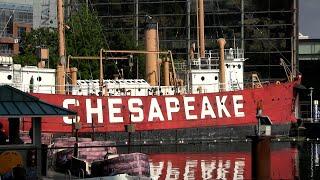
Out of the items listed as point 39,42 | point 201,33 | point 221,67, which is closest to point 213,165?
point 221,67

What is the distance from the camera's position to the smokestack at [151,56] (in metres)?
57.8

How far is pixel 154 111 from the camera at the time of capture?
53.0 meters

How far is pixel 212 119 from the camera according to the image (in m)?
54.9

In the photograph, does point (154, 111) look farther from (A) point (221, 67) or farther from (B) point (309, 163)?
(B) point (309, 163)

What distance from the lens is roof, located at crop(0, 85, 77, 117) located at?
2061 centimetres

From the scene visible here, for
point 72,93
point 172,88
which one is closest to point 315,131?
point 172,88

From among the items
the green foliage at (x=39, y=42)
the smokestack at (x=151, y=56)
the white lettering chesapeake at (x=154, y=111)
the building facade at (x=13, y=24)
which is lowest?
the white lettering chesapeake at (x=154, y=111)

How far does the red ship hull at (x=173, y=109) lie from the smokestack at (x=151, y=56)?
17.1 ft

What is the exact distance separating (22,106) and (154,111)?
105 ft

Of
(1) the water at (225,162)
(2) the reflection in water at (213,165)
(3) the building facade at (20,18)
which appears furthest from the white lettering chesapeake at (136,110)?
(3) the building facade at (20,18)

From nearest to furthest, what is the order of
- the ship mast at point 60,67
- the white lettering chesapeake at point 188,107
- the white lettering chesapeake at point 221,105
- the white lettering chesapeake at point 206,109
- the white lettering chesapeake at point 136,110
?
the ship mast at point 60,67
the white lettering chesapeake at point 136,110
the white lettering chesapeake at point 188,107
the white lettering chesapeake at point 206,109
the white lettering chesapeake at point 221,105

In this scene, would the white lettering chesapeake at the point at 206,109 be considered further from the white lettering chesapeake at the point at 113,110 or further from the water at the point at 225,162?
the white lettering chesapeake at the point at 113,110

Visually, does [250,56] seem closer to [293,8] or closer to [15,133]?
[293,8]

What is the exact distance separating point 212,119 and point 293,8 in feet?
148
